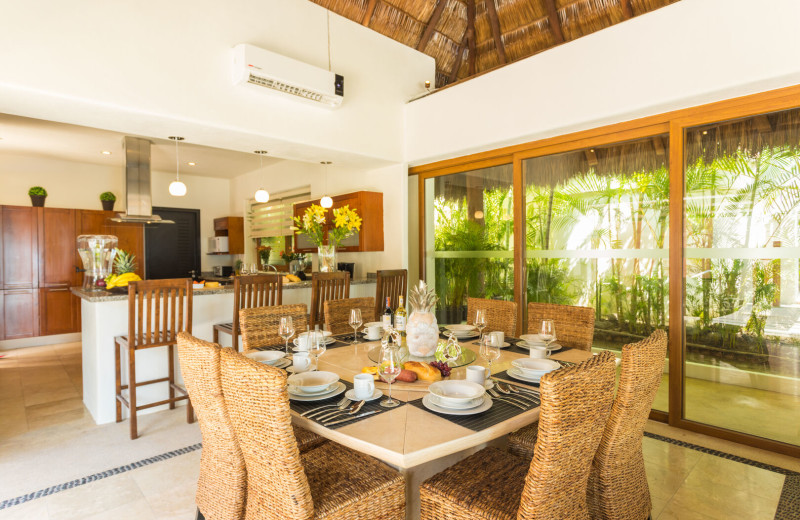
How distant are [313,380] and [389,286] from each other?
2.36 m

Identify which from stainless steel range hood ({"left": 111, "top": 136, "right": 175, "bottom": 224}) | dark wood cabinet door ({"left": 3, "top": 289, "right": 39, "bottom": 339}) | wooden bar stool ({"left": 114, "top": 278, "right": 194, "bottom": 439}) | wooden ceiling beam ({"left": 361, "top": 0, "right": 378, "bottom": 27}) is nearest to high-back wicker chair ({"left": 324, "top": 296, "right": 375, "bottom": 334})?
wooden bar stool ({"left": 114, "top": 278, "right": 194, "bottom": 439})

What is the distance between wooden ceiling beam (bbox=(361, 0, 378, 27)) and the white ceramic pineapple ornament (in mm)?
3189

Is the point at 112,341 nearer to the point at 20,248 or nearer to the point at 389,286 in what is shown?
the point at 389,286

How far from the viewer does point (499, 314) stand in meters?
2.93

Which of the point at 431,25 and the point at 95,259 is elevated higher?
the point at 431,25

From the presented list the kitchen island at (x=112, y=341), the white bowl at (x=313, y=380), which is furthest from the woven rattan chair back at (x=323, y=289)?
the white bowl at (x=313, y=380)

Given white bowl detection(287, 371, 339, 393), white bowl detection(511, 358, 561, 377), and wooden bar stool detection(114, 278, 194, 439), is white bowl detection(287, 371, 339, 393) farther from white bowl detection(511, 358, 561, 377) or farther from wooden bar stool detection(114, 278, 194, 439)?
wooden bar stool detection(114, 278, 194, 439)

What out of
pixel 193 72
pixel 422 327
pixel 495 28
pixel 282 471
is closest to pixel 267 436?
pixel 282 471

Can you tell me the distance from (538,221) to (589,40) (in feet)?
4.45

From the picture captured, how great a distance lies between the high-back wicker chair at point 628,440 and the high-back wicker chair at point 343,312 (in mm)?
1687

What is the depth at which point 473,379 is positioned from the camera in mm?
1665

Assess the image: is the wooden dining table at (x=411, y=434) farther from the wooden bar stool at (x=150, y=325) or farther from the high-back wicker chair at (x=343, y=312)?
the wooden bar stool at (x=150, y=325)

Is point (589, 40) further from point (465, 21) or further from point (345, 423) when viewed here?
point (345, 423)

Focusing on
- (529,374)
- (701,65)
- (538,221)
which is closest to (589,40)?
(701,65)
